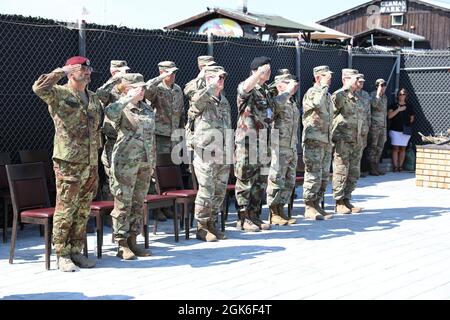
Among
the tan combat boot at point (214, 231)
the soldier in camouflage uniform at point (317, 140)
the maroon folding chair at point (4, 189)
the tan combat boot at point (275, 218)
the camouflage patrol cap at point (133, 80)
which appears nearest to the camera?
the camouflage patrol cap at point (133, 80)

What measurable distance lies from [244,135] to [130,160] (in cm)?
180

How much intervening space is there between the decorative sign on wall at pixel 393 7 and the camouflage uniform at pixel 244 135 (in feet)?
98.8

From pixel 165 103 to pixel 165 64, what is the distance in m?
0.49

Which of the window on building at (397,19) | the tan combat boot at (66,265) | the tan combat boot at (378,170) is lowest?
the tan combat boot at (66,265)

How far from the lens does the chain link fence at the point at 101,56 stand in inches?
328

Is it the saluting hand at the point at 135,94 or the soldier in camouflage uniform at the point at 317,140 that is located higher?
the saluting hand at the point at 135,94

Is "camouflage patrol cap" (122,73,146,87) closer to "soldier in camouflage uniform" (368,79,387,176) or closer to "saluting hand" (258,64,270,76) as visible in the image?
"saluting hand" (258,64,270,76)

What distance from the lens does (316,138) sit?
895 cm

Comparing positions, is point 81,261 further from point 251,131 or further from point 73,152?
point 251,131

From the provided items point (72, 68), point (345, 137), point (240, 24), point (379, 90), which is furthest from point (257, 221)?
point (240, 24)

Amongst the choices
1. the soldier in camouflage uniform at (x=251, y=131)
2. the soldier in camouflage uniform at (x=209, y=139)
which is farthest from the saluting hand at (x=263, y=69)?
the soldier in camouflage uniform at (x=209, y=139)

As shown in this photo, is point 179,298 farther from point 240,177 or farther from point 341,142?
point 341,142

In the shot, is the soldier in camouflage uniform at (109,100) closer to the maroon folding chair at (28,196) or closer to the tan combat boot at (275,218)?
the maroon folding chair at (28,196)

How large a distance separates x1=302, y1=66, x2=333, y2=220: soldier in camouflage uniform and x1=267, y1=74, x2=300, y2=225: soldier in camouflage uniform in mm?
267
